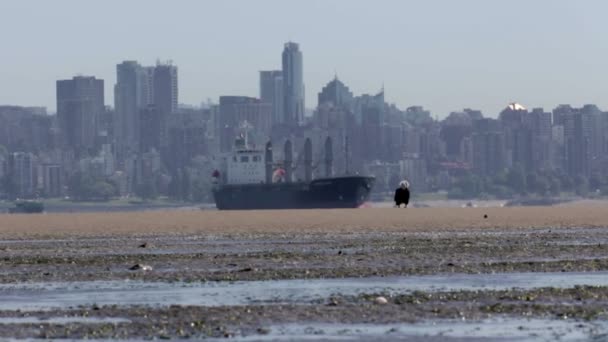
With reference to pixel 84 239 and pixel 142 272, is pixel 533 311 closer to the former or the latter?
pixel 142 272

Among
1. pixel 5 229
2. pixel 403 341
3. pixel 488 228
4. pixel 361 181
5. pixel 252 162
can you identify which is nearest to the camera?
pixel 403 341

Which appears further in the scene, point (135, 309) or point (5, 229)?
point (5, 229)

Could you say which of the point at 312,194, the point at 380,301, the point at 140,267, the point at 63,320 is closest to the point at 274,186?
the point at 312,194

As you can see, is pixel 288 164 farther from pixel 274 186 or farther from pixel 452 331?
pixel 452 331

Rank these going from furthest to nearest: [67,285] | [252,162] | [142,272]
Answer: [252,162] < [142,272] < [67,285]

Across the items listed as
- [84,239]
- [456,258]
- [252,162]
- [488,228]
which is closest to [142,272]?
[456,258]

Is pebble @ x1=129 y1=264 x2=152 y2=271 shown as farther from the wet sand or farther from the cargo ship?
the cargo ship
